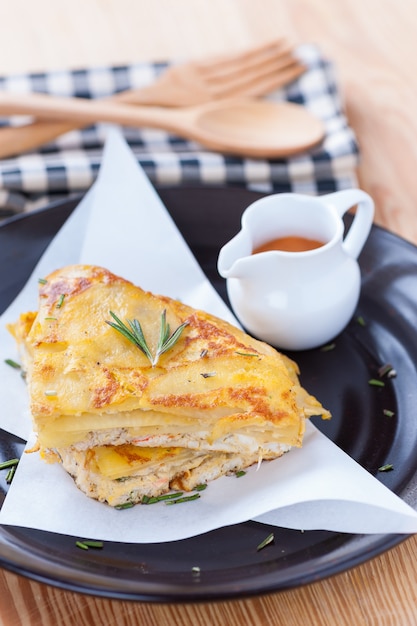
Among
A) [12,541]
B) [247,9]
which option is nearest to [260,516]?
[12,541]

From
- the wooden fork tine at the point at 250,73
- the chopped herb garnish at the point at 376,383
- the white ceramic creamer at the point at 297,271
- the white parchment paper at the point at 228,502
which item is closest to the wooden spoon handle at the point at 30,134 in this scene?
the wooden fork tine at the point at 250,73

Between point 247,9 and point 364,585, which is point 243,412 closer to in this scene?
point 364,585

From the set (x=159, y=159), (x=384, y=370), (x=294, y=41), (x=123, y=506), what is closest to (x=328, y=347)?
(x=384, y=370)

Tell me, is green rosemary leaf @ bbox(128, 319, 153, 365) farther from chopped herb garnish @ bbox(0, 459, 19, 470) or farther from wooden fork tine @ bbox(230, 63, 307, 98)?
wooden fork tine @ bbox(230, 63, 307, 98)

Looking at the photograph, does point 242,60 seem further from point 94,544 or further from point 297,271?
point 94,544

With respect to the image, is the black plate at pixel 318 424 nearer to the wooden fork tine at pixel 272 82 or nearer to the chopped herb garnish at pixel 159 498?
the chopped herb garnish at pixel 159 498

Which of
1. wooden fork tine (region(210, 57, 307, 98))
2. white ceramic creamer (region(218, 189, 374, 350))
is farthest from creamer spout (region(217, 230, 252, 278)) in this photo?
wooden fork tine (region(210, 57, 307, 98))

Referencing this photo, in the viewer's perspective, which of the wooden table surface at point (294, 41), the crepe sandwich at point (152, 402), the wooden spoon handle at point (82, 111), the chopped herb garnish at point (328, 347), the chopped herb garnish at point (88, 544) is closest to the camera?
the chopped herb garnish at point (88, 544)
